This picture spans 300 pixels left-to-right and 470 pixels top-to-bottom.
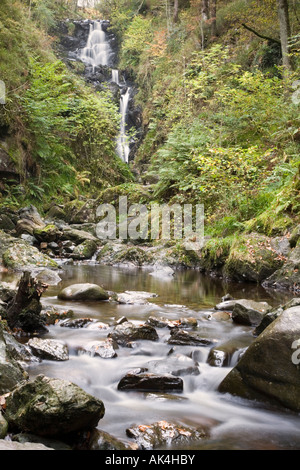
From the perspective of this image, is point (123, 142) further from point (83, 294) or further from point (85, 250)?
point (83, 294)

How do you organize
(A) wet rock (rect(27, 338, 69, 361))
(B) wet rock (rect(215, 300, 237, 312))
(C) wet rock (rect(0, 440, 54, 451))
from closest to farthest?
(C) wet rock (rect(0, 440, 54, 451)) → (A) wet rock (rect(27, 338, 69, 361)) → (B) wet rock (rect(215, 300, 237, 312))

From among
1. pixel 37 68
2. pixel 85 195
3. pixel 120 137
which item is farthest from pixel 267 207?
pixel 120 137

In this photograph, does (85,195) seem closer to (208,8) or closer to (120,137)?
(120,137)

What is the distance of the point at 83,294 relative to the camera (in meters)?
6.19

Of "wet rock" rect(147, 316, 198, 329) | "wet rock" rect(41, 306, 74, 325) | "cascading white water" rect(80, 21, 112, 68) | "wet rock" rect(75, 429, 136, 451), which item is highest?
"cascading white water" rect(80, 21, 112, 68)

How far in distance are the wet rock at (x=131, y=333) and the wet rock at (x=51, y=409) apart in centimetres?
183

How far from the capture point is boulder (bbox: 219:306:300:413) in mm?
2822

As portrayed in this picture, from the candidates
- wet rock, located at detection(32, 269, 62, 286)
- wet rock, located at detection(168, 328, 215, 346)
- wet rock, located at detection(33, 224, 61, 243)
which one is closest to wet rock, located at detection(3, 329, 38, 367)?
wet rock, located at detection(168, 328, 215, 346)

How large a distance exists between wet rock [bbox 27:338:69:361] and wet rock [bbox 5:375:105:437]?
1.24 metres

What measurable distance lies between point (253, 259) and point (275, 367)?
566 cm

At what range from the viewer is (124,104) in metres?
24.7

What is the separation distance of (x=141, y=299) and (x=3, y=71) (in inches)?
479

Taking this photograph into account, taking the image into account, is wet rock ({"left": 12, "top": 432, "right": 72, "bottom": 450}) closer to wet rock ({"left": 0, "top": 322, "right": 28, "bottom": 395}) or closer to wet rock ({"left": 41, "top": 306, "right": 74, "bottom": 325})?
wet rock ({"left": 0, "top": 322, "right": 28, "bottom": 395})

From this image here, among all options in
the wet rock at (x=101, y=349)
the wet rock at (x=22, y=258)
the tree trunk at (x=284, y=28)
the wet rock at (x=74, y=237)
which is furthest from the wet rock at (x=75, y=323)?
the tree trunk at (x=284, y=28)
